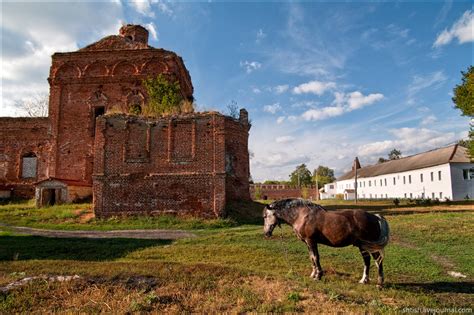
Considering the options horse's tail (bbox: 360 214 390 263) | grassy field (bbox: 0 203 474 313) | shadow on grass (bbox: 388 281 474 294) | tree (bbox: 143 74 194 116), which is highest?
tree (bbox: 143 74 194 116)

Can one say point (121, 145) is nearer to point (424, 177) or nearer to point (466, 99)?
point (466, 99)

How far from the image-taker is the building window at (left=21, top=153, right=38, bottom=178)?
94.6 feet

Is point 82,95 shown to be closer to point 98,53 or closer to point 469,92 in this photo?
point 98,53

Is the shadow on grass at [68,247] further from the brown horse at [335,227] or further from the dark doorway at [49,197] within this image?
the dark doorway at [49,197]

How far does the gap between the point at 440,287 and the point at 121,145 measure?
16.8m

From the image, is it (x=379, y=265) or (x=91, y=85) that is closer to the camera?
(x=379, y=265)

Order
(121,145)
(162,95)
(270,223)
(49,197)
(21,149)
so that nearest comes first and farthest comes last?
(270,223) < (121,145) < (49,197) < (162,95) < (21,149)

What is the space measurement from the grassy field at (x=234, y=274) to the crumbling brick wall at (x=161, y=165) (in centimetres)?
480

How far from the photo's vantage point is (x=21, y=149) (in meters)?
28.9

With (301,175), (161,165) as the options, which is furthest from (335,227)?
(301,175)

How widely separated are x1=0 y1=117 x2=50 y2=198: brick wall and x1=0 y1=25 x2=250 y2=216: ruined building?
0.27ft

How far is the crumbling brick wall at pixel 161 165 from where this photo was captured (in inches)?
739

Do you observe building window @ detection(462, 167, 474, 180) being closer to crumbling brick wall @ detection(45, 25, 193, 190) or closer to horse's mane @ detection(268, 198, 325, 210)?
crumbling brick wall @ detection(45, 25, 193, 190)

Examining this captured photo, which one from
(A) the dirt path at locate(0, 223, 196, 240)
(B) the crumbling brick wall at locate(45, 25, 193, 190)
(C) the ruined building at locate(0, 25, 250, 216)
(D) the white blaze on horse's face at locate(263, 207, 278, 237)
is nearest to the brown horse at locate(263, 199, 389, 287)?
(D) the white blaze on horse's face at locate(263, 207, 278, 237)
